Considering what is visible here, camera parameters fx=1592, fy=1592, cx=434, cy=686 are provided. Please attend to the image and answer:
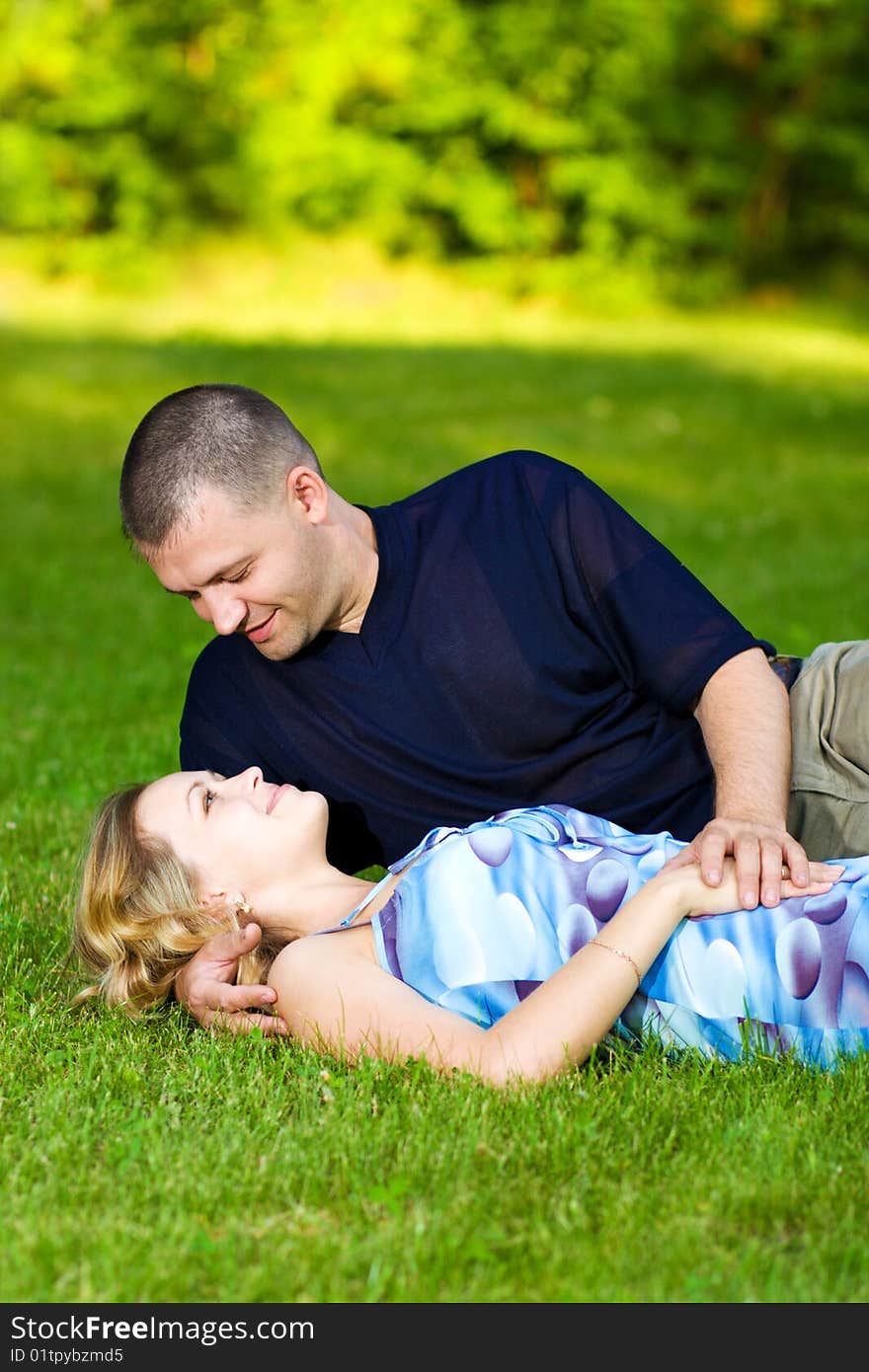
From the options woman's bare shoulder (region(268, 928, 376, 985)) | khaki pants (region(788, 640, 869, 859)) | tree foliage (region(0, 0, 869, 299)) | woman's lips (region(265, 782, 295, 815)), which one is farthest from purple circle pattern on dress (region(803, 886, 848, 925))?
tree foliage (region(0, 0, 869, 299))

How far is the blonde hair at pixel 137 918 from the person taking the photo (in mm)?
3760

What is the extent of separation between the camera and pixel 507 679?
3865mm

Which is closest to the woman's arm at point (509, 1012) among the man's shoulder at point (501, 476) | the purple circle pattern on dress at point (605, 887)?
the purple circle pattern on dress at point (605, 887)

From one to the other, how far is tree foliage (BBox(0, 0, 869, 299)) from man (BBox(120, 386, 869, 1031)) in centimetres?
2495

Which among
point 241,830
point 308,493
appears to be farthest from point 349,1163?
point 308,493

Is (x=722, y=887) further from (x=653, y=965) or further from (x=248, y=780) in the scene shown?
(x=248, y=780)

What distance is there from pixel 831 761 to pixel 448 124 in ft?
87.6

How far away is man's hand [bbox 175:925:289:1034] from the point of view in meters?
3.60

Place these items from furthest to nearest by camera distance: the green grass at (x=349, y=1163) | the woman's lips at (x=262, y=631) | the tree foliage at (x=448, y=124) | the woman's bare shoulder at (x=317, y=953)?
the tree foliage at (x=448, y=124) < the woman's lips at (x=262, y=631) < the woman's bare shoulder at (x=317, y=953) < the green grass at (x=349, y=1163)

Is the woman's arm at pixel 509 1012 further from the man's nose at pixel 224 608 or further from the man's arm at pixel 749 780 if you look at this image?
the man's nose at pixel 224 608

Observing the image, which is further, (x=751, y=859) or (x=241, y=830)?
(x=241, y=830)

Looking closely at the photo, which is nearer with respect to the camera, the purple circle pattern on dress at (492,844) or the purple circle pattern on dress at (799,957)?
the purple circle pattern on dress at (799,957)
